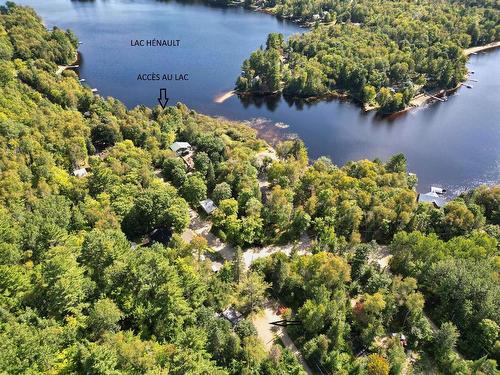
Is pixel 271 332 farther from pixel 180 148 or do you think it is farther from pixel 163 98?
pixel 163 98

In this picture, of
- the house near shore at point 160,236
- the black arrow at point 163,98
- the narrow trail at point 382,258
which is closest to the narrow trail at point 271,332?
the narrow trail at point 382,258

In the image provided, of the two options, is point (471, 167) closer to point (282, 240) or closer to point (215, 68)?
point (282, 240)

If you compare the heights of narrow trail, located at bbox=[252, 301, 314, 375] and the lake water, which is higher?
the lake water

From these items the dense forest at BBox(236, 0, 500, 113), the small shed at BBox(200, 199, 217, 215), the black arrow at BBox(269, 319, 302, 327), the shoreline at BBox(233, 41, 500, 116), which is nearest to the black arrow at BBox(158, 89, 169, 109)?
the shoreline at BBox(233, 41, 500, 116)

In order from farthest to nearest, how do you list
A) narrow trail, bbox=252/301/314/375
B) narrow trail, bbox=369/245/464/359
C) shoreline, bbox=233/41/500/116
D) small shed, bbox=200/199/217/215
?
1. shoreline, bbox=233/41/500/116
2. small shed, bbox=200/199/217/215
3. narrow trail, bbox=369/245/464/359
4. narrow trail, bbox=252/301/314/375

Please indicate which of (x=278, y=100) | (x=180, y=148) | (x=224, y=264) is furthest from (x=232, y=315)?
(x=278, y=100)

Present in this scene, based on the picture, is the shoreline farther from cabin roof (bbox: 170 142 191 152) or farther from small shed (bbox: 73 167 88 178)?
small shed (bbox: 73 167 88 178)

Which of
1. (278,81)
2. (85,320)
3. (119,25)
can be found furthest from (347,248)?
(119,25)
